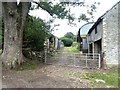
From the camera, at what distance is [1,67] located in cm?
1508

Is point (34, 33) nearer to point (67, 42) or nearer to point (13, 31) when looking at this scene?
point (13, 31)

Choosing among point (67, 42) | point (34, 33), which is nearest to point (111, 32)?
point (34, 33)

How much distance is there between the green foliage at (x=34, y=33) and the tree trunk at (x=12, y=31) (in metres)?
3.68

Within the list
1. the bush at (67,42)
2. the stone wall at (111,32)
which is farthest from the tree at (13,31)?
the bush at (67,42)

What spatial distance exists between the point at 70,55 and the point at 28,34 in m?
4.61

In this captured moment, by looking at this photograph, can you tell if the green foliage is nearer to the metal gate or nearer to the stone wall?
the metal gate

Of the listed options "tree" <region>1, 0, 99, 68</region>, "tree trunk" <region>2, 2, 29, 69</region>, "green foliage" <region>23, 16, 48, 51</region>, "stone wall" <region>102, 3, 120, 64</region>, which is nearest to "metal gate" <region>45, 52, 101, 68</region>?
"stone wall" <region>102, 3, 120, 64</region>

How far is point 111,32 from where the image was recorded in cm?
1948

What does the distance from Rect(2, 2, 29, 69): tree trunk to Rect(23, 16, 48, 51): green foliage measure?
12.1ft

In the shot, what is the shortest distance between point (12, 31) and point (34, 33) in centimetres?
548

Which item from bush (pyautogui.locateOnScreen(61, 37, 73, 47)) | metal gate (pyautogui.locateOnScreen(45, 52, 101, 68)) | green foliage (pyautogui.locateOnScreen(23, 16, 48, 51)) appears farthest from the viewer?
bush (pyautogui.locateOnScreen(61, 37, 73, 47))

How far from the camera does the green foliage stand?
20.3 meters

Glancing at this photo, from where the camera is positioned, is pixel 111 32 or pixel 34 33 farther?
pixel 34 33

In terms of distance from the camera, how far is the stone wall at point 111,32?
1933 cm
